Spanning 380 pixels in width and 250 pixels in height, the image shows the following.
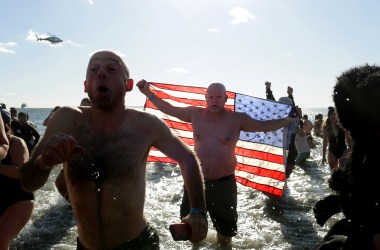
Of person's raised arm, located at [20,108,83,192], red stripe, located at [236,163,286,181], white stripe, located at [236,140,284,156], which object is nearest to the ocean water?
red stripe, located at [236,163,286,181]

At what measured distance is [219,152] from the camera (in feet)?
16.8

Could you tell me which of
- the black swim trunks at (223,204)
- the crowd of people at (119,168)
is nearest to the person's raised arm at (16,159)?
the crowd of people at (119,168)

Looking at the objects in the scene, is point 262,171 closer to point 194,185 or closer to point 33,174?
point 194,185

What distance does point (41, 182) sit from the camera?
2.30 meters

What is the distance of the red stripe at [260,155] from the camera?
22.9ft

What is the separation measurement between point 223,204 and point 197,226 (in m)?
2.92

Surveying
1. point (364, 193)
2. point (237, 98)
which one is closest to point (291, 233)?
point (237, 98)

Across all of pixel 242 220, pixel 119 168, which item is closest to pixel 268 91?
pixel 242 220

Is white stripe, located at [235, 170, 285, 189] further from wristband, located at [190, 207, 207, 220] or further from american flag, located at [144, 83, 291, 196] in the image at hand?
wristband, located at [190, 207, 207, 220]

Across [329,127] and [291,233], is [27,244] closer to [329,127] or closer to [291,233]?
[291,233]

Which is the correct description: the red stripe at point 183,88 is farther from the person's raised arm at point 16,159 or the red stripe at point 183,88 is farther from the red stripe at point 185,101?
the person's raised arm at point 16,159

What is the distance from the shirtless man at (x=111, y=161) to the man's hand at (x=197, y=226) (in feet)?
0.32

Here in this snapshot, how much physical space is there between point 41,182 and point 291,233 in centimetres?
471

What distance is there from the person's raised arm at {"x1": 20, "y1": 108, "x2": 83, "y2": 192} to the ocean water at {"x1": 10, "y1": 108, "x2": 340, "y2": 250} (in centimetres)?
336
